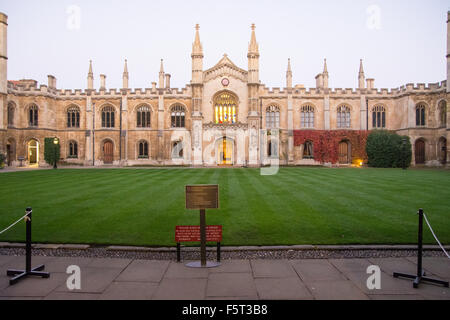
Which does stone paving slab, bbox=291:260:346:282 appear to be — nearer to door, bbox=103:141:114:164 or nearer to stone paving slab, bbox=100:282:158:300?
stone paving slab, bbox=100:282:158:300

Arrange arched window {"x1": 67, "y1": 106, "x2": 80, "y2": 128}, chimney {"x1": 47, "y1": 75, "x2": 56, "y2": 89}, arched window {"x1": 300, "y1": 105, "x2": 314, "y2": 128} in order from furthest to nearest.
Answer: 1. arched window {"x1": 67, "y1": 106, "x2": 80, "y2": 128}
2. chimney {"x1": 47, "y1": 75, "x2": 56, "y2": 89}
3. arched window {"x1": 300, "y1": 105, "x2": 314, "y2": 128}

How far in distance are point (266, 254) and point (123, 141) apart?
36.1 metres

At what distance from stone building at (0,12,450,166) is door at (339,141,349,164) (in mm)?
121

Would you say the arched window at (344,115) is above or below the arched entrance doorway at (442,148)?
above

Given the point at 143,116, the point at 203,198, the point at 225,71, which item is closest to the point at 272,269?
the point at 203,198

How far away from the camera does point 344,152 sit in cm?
3878

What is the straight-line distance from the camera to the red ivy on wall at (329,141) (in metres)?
37.3

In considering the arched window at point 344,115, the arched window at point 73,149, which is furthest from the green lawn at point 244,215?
the arched window at point 73,149

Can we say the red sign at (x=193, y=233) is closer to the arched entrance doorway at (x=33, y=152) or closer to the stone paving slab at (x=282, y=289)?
the stone paving slab at (x=282, y=289)

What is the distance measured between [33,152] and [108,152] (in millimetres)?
9330

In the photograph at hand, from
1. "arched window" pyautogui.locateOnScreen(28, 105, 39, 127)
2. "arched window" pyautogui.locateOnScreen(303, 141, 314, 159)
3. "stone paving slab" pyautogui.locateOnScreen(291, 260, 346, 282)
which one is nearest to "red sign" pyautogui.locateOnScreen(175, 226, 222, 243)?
"stone paving slab" pyautogui.locateOnScreen(291, 260, 346, 282)

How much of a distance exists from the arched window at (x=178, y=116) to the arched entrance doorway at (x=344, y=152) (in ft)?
67.7

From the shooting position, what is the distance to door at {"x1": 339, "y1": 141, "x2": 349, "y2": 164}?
127 feet

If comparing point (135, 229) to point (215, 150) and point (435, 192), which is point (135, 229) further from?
point (215, 150)
